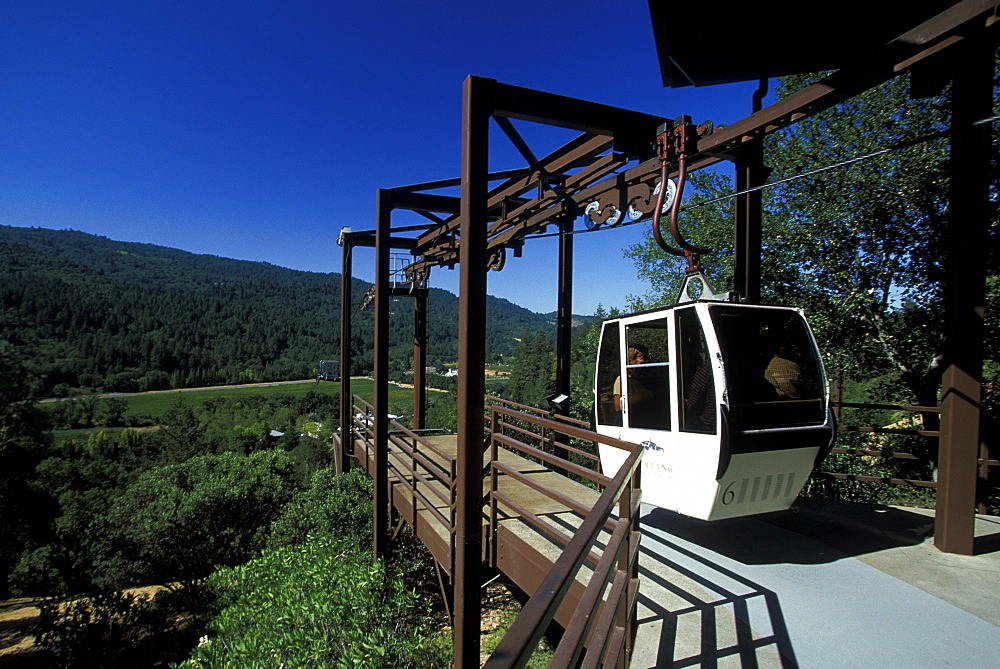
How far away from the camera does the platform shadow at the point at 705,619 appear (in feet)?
8.73

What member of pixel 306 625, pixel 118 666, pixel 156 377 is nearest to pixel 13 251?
pixel 156 377

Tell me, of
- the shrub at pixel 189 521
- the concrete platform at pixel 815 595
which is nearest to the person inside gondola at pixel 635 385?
the concrete platform at pixel 815 595

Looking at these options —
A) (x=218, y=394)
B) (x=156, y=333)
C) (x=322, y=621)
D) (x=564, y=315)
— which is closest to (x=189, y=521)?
(x=322, y=621)

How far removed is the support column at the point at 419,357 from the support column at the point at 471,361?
307 inches

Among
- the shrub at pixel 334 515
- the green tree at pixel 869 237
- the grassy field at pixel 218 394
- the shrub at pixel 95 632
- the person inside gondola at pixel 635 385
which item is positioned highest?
the green tree at pixel 869 237

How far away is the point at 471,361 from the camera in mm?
3604

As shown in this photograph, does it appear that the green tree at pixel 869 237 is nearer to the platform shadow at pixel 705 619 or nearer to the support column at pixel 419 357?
the support column at pixel 419 357

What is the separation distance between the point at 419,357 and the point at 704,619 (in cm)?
935

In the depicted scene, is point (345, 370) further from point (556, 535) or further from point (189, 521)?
point (556, 535)

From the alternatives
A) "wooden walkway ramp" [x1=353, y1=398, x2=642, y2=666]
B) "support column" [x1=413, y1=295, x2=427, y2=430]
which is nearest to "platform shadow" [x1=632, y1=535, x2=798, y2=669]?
"wooden walkway ramp" [x1=353, y1=398, x2=642, y2=666]

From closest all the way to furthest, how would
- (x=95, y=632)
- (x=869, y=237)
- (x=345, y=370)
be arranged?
(x=869, y=237)
(x=345, y=370)
(x=95, y=632)

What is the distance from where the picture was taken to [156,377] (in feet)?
370

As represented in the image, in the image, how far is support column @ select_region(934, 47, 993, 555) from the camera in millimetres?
4051

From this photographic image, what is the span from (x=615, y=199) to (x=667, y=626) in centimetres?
380
